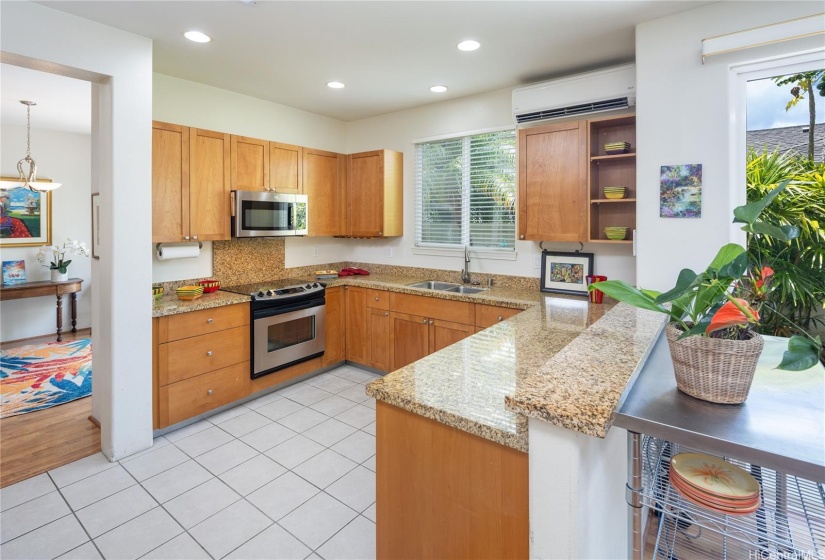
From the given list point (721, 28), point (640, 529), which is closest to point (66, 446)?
point (640, 529)

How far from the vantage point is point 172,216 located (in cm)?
327

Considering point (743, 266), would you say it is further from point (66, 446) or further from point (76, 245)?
point (76, 245)

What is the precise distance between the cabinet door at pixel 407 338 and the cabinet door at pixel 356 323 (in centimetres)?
38

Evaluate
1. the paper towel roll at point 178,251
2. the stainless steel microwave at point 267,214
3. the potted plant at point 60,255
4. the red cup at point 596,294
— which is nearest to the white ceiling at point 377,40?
the stainless steel microwave at point 267,214

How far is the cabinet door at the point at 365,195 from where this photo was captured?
14.6ft

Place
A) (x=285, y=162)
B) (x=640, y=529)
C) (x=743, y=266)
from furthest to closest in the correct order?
(x=285, y=162), (x=640, y=529), (x=743, y=266)

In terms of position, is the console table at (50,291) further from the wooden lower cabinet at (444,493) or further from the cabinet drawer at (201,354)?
the wooden lower cabinet at (444,493)

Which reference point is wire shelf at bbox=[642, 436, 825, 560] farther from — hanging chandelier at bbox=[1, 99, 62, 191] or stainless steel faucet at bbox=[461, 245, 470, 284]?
hanging chandelier at bbox=[1, 99, 62, 191]

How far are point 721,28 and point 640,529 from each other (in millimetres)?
2605

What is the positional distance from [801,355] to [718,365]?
18cm

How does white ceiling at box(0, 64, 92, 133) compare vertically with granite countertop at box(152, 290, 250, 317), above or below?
above

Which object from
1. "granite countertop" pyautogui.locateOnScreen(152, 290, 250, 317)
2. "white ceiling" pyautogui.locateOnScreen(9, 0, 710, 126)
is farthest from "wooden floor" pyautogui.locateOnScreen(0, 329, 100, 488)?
"white ceiling" pyautogui.locateOnScreen(9, 0, 710, 126)

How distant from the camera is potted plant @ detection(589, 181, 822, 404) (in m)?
1.03

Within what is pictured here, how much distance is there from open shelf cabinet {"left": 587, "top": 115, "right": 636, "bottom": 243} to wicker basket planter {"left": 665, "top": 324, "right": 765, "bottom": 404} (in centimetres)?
210
